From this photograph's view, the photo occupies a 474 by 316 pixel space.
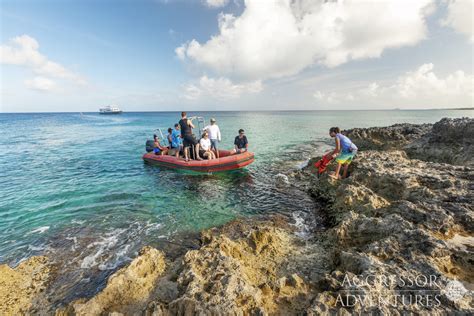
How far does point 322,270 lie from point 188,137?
828cm

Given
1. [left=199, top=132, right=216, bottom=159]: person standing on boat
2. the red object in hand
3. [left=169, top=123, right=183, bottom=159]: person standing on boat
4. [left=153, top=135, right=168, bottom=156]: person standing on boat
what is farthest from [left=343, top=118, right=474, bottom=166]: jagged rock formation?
[left=153, top=135, right=168, bottom=156]: person standing on boat

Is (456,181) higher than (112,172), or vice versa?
(456,181)

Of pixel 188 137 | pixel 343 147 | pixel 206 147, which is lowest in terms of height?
pixel 206 147

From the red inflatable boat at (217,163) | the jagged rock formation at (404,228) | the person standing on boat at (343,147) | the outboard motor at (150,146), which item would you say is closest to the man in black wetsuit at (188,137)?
the red inflatable boat at (217,163)

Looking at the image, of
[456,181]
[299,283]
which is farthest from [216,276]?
[456,181]

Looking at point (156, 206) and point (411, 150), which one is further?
point (411, 150)

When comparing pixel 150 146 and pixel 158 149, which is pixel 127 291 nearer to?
pixel 158 149

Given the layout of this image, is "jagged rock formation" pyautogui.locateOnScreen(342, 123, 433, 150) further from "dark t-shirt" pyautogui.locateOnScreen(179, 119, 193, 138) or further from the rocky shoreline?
"dark t-shirt" pyautogui.locateOnScreen(179, 119, 193, 138)

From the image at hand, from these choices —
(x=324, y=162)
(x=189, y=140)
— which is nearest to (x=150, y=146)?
(x=189, y=140)

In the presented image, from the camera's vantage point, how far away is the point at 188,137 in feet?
33.7

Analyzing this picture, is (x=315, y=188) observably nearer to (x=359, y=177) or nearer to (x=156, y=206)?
(x=359, y=177)

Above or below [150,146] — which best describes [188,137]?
above

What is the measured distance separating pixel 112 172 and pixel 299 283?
1130cm

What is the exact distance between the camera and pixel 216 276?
9.89 ft
